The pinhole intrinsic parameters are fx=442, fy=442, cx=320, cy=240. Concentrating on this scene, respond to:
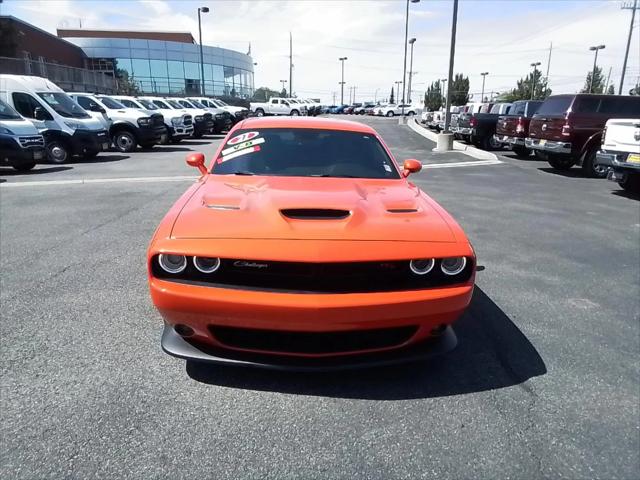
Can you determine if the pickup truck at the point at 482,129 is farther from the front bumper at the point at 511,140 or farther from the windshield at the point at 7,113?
the windshield at the point at 7,113

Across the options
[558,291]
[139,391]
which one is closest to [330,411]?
[139,391]

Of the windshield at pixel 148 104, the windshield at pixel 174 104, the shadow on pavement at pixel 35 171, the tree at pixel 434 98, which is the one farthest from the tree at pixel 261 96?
the shadow on pavement at pixel 35 171

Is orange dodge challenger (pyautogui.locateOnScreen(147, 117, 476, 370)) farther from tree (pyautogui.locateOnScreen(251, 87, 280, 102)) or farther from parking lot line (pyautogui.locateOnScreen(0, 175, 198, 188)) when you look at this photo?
tree (pyautogui.locateOnScreen(251, 87, 280, 102))

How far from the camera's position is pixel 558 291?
4.16 m

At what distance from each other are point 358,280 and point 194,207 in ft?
3.77

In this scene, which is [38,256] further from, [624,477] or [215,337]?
[624,477]

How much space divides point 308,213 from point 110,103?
51.7 ft

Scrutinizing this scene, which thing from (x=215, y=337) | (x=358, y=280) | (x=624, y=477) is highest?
(x=358, y=280)

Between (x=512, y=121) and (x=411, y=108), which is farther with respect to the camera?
(x=411, y=108)

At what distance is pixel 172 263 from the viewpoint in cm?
237

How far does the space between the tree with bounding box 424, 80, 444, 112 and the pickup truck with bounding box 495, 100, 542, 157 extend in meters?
63.1

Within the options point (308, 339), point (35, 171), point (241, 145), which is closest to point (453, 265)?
point (308, 339)

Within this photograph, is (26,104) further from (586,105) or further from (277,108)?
(277,108)

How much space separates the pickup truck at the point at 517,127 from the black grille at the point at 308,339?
1455 centimetres
